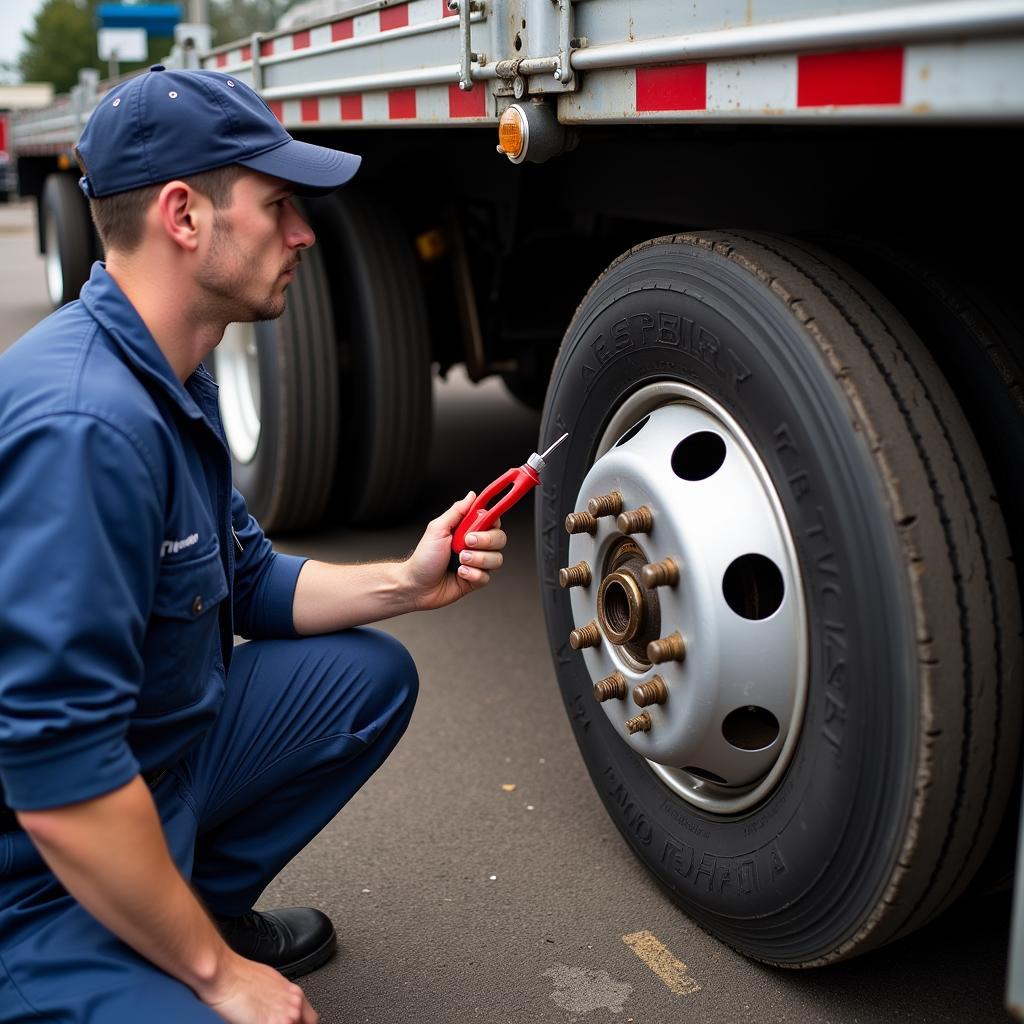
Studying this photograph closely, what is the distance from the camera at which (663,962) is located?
2.02 metres

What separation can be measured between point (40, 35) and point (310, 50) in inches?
2523

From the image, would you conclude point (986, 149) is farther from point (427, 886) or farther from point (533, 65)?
Result: point (427, 886)

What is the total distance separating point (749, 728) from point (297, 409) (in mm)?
2261

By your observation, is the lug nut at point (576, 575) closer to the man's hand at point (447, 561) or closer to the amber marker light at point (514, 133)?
the man's hand at point (447, 561)

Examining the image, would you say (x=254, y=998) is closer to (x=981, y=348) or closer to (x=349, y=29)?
(x=981, y=348)

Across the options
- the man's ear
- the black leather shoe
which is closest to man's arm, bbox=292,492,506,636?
the black leather shoe

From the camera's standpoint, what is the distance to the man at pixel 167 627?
1.37 metres

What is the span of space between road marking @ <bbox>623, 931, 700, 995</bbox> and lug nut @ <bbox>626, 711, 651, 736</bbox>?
1.23ft

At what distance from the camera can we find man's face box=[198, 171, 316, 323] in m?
1.65

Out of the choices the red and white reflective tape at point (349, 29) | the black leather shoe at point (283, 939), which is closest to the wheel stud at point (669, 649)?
the black leather shoe at point (283, 939)

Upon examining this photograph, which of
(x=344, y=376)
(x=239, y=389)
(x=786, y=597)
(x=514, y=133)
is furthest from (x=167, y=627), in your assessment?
(x=239, y=389)

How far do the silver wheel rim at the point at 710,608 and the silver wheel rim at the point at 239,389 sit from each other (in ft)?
8.07

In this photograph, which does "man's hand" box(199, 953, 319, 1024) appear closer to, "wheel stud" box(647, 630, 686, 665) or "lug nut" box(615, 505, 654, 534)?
"wheel stud" box(647, 630, 686, 665)

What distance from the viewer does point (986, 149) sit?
188cm
